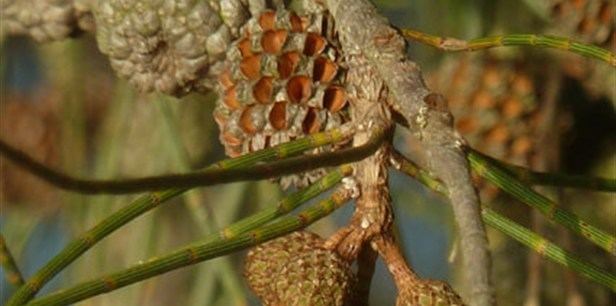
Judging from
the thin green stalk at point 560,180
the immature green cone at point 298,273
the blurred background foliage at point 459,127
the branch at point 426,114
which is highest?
the branch at point 426,114

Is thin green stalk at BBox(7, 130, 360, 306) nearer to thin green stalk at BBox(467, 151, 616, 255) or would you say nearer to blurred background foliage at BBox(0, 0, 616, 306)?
thin green stalk at BBox(467, 151, 616, 255)

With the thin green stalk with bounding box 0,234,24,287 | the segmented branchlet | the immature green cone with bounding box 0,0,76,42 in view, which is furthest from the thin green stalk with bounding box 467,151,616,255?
the segmented branchlet

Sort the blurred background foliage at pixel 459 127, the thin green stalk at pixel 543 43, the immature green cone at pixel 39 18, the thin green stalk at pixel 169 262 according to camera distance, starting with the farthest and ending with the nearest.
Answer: the blurred background foliage at pixel 459 127 → the immature green cone at pixel 39 18 → the thin green stalk at pixel 543 43 → the thin green stalk at pixel 169 262

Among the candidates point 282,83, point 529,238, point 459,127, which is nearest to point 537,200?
point 529,238

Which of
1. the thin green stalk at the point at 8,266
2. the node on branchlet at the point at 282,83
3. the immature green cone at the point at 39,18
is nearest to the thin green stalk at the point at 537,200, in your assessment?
the node on branchlet at the point at 282,83

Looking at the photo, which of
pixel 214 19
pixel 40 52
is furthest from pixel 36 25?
pixel 40 52

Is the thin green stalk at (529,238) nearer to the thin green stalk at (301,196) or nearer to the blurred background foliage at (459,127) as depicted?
the thin green stalk at (301,196)

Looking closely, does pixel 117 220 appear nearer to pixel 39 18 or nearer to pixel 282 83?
pixel 282 83
